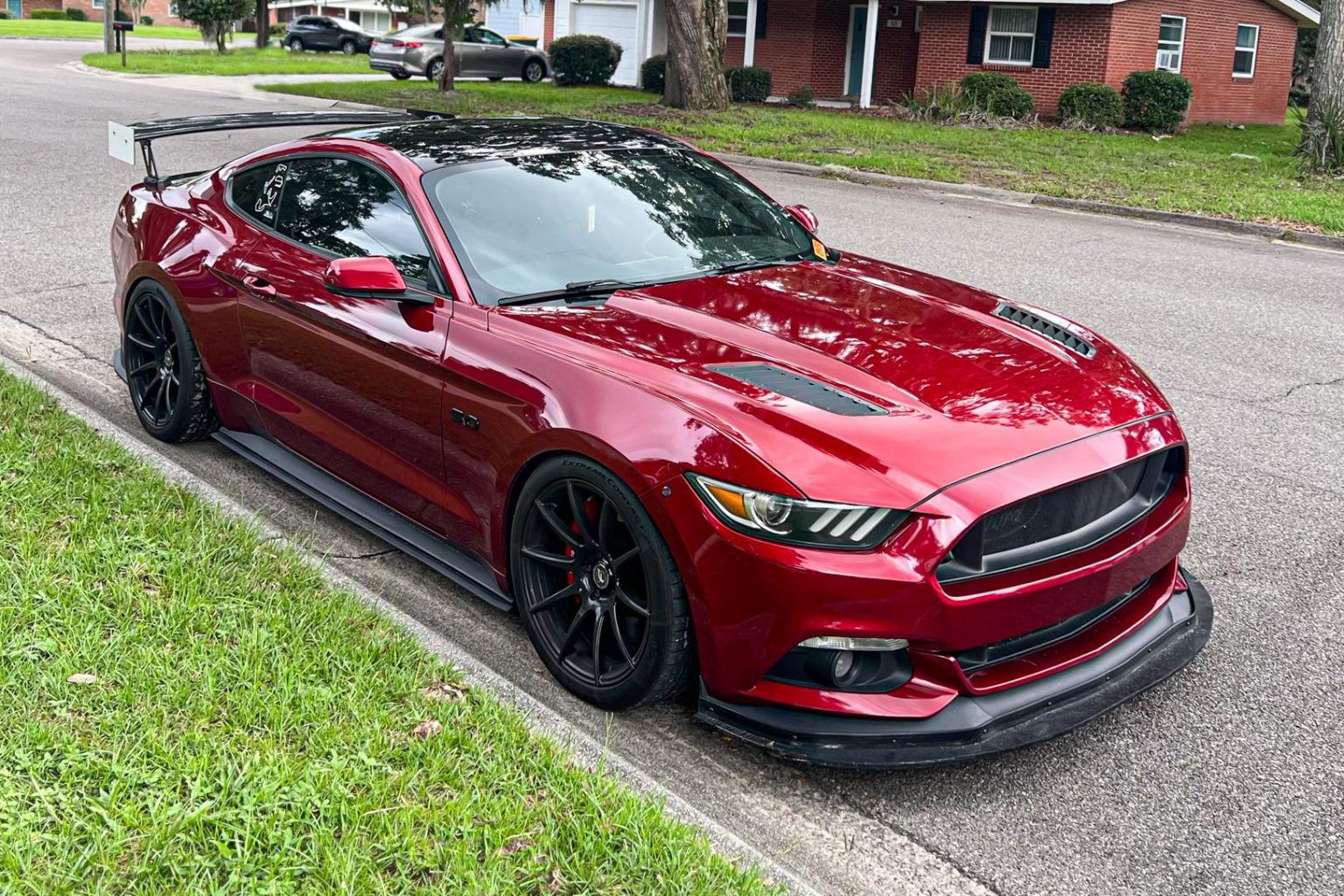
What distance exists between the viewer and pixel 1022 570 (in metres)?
3.26

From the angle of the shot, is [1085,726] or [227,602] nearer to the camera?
[1085,726]

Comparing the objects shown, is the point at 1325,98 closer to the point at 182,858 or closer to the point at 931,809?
the point at 931,809

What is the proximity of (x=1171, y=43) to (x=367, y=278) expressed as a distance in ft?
92.9

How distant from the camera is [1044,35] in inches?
1045

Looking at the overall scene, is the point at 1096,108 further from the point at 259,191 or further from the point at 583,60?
the point at 259,191

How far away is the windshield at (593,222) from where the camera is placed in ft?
14.3

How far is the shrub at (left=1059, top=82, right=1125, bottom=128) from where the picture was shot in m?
24.5

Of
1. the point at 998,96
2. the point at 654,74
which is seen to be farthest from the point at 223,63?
the point at 998,96

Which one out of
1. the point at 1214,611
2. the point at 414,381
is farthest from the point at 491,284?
the point at 1214,611

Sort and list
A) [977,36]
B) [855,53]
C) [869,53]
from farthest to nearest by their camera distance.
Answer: [855,53] < [869,53] < [977,36]

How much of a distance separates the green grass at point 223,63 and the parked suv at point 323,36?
5911 mm

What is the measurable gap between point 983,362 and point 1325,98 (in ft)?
54.5

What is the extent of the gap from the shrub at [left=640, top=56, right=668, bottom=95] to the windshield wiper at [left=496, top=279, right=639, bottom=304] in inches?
1106

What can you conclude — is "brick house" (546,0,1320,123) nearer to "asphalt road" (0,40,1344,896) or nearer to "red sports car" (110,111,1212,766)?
"asphalt road" (0,40,1344,896)
